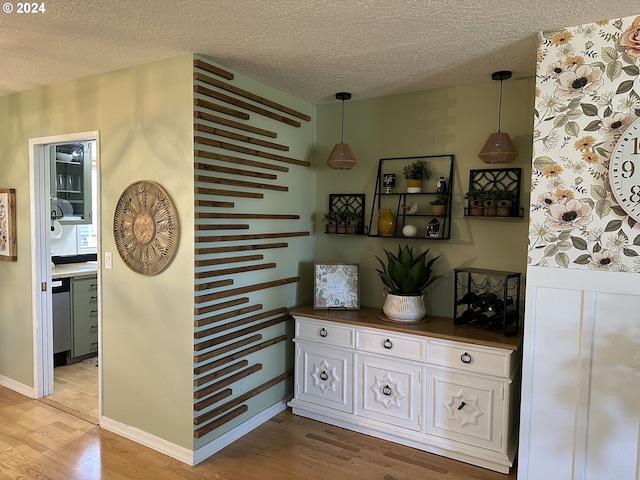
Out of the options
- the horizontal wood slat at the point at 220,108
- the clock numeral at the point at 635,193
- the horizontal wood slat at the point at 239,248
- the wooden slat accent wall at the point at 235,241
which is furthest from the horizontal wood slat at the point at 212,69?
the clock numeral at the point at 635,193

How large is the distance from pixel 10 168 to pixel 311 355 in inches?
108

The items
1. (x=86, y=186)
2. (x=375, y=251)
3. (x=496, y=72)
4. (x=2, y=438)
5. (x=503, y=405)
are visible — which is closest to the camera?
(x=503, y=405)

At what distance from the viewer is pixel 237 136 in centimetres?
277

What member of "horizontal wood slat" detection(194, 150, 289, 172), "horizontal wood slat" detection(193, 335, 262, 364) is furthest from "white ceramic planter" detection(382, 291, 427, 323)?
"horizontal wood slat" detection(194, 150, 289, 172)

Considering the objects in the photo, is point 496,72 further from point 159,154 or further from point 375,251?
point 159,154

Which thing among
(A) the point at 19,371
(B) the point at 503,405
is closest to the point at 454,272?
(B) the point at 503,405

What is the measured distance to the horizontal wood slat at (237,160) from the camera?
254 centimetres

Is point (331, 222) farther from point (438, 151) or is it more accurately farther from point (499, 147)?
point (499, 147)

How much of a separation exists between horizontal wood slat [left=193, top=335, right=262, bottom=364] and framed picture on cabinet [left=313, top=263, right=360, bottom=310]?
0.51 m

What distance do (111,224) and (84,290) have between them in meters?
1.65

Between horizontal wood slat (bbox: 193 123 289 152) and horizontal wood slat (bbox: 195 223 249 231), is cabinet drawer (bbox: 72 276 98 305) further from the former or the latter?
horizontal wood slat (bbox: 193 123 289 152)

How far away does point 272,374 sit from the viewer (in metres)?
3.25

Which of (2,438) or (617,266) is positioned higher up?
(617,266)
